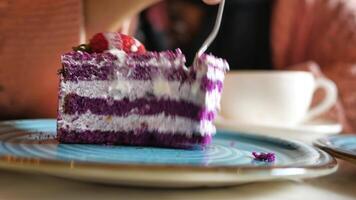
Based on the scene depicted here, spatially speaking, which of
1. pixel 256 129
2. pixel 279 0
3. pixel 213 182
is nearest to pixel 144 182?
pixel 213 182

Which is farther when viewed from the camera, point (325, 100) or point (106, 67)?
point (325, 100)

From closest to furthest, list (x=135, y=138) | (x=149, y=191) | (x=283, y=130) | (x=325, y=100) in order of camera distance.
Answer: (x=149, y=191)
(x=135, y=138)
(x=283, y=130)
(x=325, y=100)

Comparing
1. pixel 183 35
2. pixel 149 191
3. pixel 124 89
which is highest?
pixel 183 35

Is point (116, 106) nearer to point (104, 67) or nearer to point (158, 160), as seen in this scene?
point (104, 67)

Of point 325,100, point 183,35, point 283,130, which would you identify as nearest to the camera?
point 283,130

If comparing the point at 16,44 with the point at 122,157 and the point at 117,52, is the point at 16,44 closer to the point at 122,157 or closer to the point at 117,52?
the point at 117,52

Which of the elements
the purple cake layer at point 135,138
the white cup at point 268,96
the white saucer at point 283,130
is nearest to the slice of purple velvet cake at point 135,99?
the purple cake layer at point 135,138

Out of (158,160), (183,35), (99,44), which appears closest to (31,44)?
(99,44)

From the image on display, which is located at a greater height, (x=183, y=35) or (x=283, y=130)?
(x=183, y=35)
